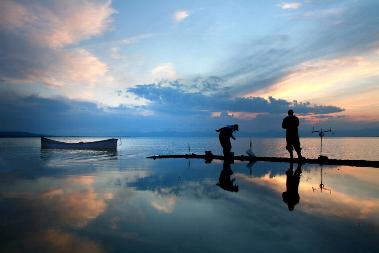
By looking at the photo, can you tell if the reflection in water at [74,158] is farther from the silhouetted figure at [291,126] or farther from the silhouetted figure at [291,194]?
the silhouetted figure at [291,194]

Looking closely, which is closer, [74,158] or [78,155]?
[74,158]

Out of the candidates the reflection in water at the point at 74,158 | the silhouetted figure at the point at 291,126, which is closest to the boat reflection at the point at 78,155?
the reflection in water at the point at 74,158

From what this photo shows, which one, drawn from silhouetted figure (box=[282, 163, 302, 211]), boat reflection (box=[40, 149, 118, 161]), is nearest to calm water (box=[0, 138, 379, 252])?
silhouetted figure (box=[282, 163, 302, 211])

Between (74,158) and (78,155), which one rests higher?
(74,158)

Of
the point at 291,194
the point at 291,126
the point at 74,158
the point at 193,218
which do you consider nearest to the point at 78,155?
the point at 74,158

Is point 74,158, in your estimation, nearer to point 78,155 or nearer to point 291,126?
point 78,155

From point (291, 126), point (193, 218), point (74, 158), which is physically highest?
point (291, 126)

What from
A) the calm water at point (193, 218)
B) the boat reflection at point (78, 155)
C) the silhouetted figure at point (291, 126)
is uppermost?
the silhouetted figure at point (291, 126)

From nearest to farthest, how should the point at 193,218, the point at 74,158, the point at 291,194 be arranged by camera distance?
the point at 193,218, the point at 291,194, the point at 74,158

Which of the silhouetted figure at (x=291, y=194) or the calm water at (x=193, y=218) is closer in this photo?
the calm water at (x=193, y=218)

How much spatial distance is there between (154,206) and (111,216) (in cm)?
146

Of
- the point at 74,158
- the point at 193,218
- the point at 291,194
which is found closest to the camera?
the point at 193,218

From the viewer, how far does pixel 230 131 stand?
2320 centimetres

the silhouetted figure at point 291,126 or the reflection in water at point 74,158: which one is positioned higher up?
Result: the silhouetted figure at point 291,126
